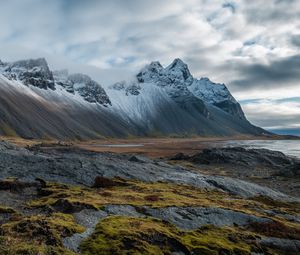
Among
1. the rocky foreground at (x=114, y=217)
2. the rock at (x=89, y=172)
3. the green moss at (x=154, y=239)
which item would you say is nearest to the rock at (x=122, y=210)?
the rocky foreground at (x=114, y=217)

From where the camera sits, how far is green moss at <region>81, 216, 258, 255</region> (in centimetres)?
2711

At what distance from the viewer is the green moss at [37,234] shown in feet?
79.2

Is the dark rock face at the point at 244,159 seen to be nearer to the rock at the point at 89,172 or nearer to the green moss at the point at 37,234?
the rock at the point at 89,172

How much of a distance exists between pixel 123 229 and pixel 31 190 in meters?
21.5

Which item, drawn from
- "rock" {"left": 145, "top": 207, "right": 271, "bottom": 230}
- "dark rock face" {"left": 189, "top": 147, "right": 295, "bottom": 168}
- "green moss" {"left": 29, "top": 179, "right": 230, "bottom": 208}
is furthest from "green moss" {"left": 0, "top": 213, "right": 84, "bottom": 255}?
"dark rock face" {"left": 189, "top": 147, "right": 295, "bottom": 168}

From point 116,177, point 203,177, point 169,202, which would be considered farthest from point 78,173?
point 203,177

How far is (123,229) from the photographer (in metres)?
29.9

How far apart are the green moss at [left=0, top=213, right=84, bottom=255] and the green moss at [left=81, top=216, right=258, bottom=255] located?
181 centimetres

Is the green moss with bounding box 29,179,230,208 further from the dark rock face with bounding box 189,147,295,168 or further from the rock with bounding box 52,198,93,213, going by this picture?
the dark rock face with bounding box 189,147,295,168

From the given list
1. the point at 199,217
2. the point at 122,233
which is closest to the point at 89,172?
the point at 199,217

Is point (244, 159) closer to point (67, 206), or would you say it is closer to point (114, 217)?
point (67, 206)

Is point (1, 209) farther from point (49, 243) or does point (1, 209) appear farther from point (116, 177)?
point (116, 177)

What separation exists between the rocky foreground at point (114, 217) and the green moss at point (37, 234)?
0.20 feet

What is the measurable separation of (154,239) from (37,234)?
8520 millimetres
